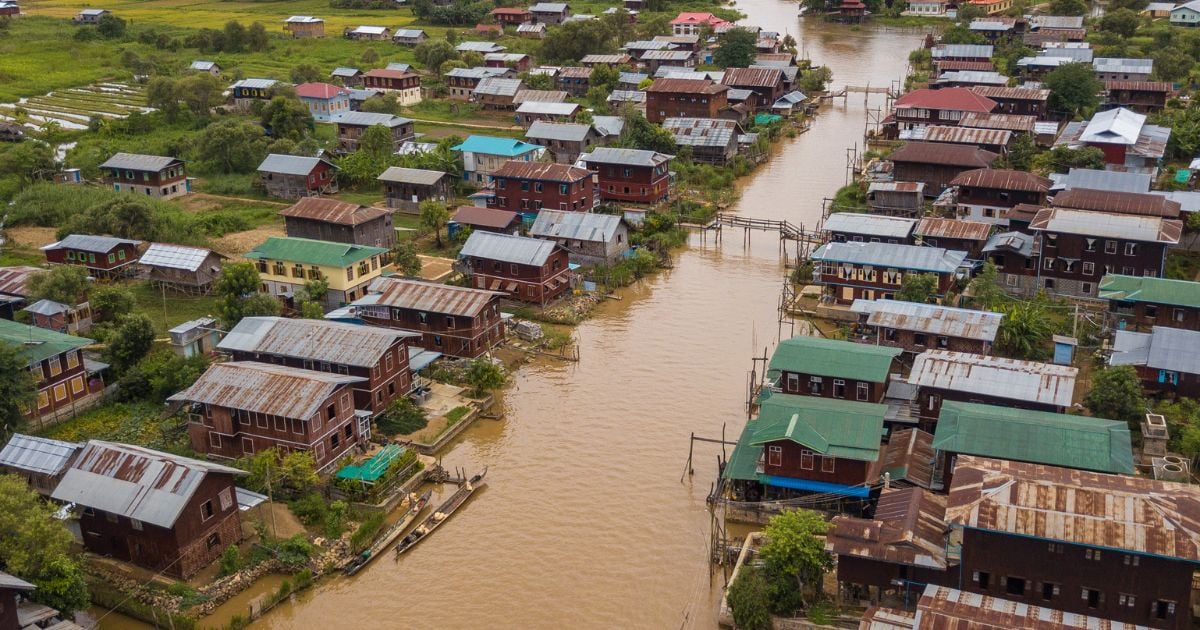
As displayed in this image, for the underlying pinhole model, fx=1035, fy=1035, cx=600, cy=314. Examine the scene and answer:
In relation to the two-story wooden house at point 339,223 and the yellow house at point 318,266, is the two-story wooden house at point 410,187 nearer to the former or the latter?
the two-story wooden house at point 339,223

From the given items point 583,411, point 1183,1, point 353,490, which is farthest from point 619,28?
point 353,490

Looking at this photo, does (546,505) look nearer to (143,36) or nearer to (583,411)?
(583,411)

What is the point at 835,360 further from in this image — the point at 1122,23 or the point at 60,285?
the point at 1122,23

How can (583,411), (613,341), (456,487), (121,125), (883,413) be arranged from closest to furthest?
1. (883,413)
2. (456,487)
3. (583,411)
4. (613,341)
5. (121,125)

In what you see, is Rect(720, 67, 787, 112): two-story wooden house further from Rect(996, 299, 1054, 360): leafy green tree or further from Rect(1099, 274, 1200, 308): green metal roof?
Rect(996, 299, 1054, 360): leafy green tree

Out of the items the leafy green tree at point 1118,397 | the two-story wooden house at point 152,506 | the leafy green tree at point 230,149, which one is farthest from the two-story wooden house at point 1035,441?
the leafy green tree at point 230,149

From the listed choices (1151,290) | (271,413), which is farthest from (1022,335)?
(271,413)
